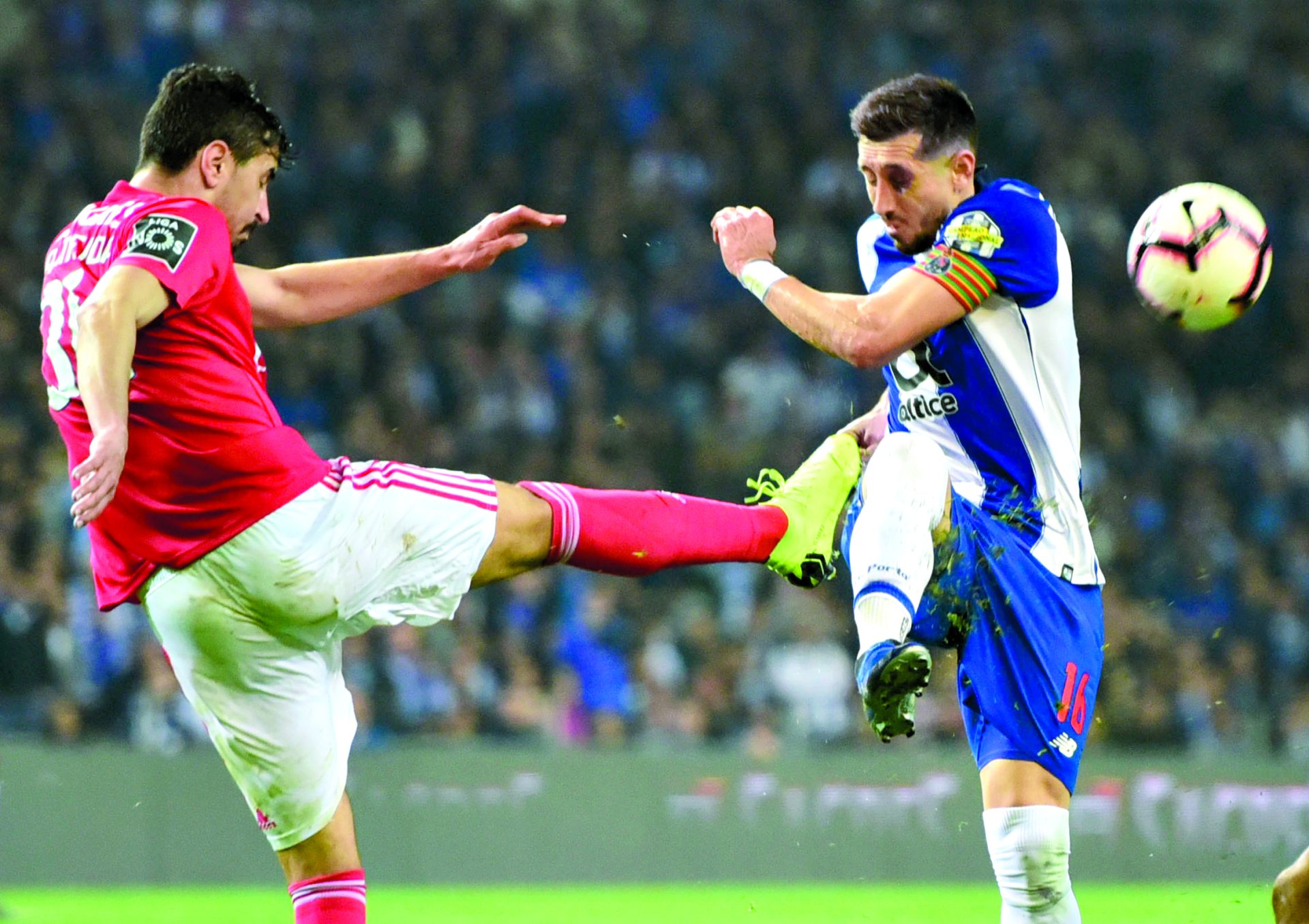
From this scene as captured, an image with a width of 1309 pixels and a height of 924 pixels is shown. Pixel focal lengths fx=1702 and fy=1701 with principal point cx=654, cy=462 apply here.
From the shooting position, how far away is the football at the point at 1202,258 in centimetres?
480

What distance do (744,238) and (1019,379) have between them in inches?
34.6

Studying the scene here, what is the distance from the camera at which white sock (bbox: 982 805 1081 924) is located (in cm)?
435

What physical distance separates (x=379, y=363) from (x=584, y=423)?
66.0 inches

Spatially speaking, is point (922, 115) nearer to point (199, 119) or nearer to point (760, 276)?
point (760, 276)

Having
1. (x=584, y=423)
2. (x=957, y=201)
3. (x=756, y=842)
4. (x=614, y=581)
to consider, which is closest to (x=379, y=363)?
(x=584, y=423)

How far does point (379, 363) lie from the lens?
13.2 m

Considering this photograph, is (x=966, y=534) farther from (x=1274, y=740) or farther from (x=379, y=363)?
(x=379, y=363)

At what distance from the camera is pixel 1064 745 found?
14.7ft

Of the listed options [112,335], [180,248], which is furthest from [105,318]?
[180,248]

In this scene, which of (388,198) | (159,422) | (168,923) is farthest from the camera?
(388,198)

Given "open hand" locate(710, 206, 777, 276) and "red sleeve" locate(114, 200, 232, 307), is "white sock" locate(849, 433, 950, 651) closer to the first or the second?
"open hand" locate(710, 206, 777, 276)

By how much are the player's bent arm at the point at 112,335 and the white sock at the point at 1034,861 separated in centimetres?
241

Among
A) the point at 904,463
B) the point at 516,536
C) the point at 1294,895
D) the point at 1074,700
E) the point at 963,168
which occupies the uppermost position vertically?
the point at 963,168

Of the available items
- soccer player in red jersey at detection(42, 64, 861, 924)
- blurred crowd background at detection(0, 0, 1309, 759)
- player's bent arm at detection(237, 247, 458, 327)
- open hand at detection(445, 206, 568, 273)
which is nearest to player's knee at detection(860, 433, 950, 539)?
soccer player in red jersey at detection(42, 64, 861, 924)
